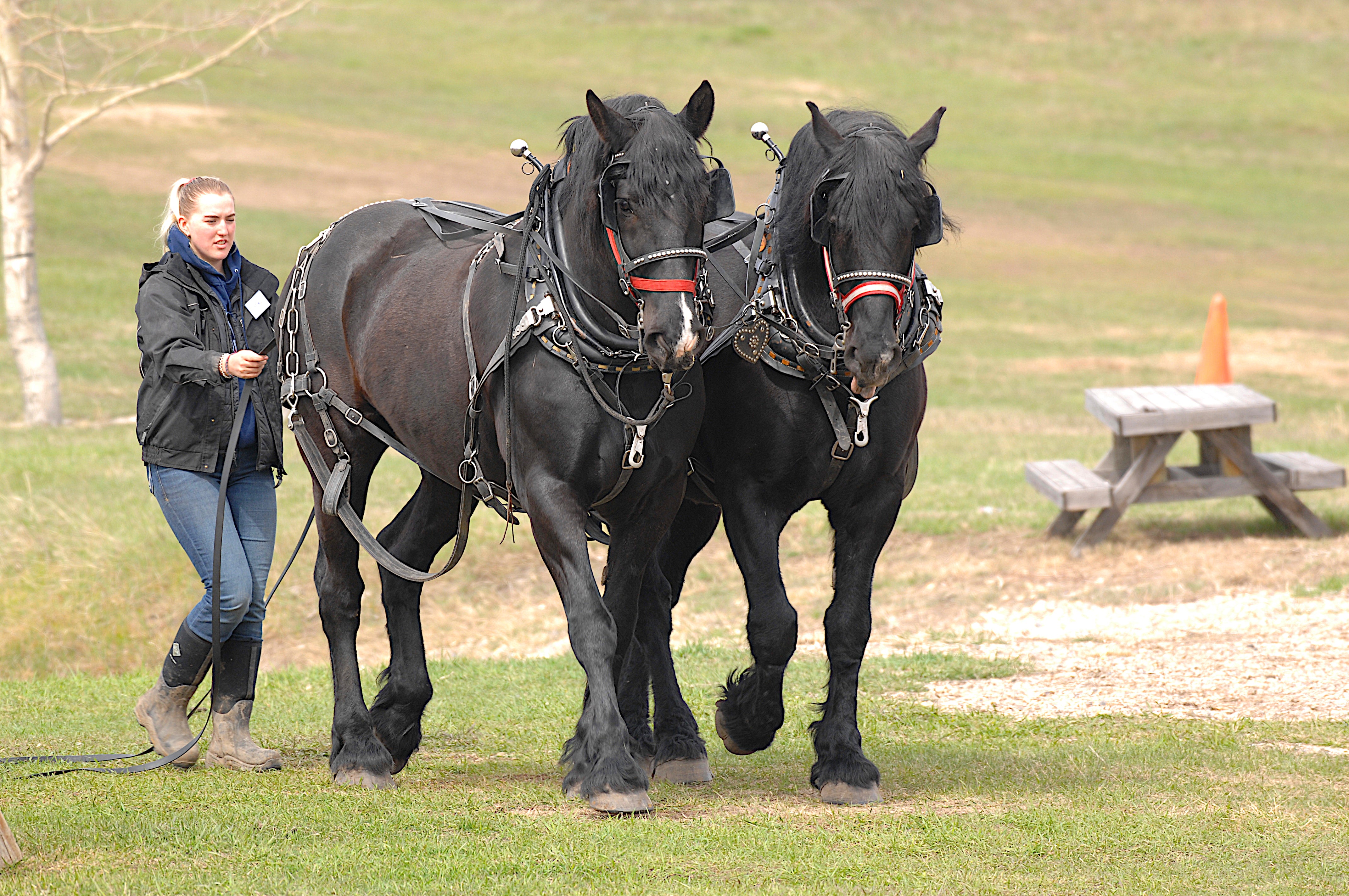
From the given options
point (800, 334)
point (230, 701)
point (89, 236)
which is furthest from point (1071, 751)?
point (89, 236)

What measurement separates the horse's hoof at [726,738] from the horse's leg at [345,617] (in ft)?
3.96

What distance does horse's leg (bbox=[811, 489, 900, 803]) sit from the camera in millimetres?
5188

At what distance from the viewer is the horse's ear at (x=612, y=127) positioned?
14.9ft

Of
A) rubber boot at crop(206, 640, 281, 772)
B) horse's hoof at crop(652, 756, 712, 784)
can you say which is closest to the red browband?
horse's hoof at crop(652, 756, 712, 784)

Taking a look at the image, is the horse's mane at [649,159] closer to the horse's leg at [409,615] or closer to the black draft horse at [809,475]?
the black draft horse at [809,475]

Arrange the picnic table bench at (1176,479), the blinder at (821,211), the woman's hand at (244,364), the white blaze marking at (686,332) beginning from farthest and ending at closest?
the picnic table bench at (1176,479) → the woman's hand at (244,364) → the blinder at (821,211) → the white blaze marking at (686,332)

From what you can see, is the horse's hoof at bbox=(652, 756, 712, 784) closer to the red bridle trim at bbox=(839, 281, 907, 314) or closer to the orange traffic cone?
the red bridle trim at bbox=(839, 281, 907, 314)

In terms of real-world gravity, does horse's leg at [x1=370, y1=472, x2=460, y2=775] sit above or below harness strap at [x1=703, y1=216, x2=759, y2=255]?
A: below

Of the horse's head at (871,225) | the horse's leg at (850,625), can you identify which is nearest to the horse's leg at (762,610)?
the horse's leg at (850,625)

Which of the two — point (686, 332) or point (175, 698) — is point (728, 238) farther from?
point (175, 698)

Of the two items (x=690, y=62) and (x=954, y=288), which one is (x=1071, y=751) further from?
(x=690, y=62)

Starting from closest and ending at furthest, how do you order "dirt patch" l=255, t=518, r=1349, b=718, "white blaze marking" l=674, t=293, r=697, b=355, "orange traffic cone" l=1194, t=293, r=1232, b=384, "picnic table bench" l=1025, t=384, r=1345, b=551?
"white blaze marking" l=674, t=293, r=697, b=355 → "dirt patch" l=255, t=518, r=1349, b=718 → "picnic table bench" l=1025, t=384, r=1345, b=551 → "orange traffic cone" l=1194, t=293, r=1232, b=384

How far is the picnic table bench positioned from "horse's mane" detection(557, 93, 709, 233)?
663 centimetres

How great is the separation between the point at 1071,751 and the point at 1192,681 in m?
1.77
